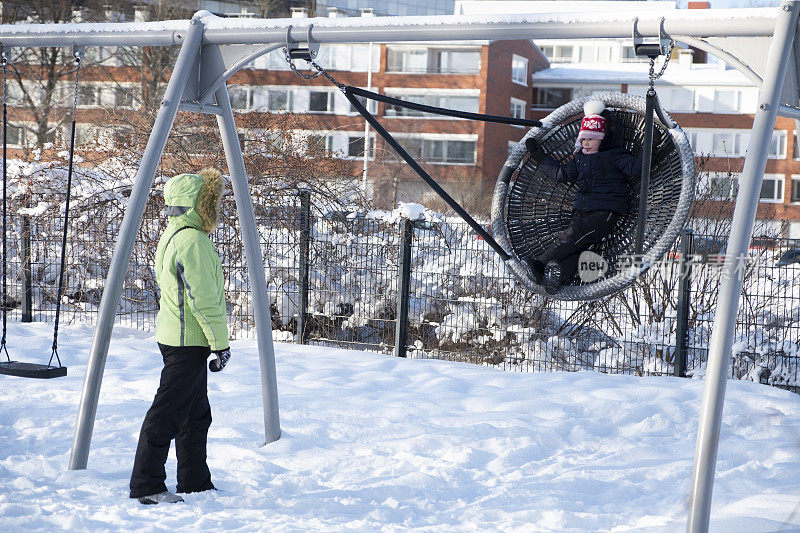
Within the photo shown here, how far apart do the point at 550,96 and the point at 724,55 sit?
50.6 metres

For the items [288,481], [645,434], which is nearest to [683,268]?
[645,434]

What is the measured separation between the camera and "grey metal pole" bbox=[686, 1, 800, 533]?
12.4ft

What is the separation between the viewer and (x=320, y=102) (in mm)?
48125

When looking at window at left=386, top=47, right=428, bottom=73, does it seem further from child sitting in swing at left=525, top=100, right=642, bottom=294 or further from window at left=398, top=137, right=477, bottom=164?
child sitting in swing at left=525, top=100, right=642, bottom=294

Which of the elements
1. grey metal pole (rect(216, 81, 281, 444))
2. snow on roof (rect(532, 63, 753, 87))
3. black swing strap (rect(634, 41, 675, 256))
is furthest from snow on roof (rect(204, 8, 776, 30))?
snow on roof (rect(532, 63, 753, 87))

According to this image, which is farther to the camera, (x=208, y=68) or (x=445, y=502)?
(x=208, y=68)

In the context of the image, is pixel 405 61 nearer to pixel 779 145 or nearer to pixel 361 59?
pixel 361 59

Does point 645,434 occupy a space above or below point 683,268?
below

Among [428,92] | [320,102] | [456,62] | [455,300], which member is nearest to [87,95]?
[320,102]

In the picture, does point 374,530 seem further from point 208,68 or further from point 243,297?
point 243,297

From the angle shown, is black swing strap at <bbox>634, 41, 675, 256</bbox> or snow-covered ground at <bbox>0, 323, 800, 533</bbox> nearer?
black swing strap at <bbox>634, 41, 675, 256</bbox>

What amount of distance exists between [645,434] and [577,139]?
96.7 inches

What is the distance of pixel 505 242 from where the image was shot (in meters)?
5.38

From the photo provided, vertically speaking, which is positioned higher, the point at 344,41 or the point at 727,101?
the point at 727,101
